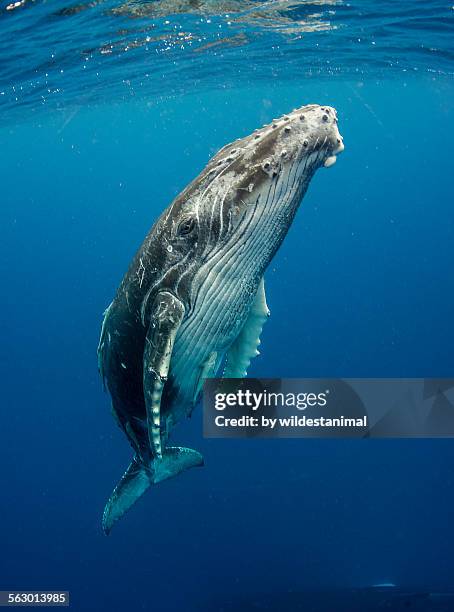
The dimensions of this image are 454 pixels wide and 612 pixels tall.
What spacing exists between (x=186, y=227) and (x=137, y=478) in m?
4.29

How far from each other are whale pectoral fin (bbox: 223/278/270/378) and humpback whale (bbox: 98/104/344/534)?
0.01m

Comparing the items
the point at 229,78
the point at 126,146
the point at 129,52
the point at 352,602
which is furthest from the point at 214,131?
the point at 352,602

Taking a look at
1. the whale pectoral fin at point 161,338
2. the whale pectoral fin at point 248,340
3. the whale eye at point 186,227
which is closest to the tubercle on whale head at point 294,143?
the whale eye at point 186,227

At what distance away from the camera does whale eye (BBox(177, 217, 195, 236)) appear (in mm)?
4695

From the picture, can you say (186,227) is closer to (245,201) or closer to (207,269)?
(207,269)

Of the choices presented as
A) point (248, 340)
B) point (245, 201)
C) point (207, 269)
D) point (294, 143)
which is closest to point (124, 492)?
point (248, 340)

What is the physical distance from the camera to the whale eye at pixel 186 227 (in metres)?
4.70

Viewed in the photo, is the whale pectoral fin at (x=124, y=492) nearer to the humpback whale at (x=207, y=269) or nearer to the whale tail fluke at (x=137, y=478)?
the whale tail fluke at (x=137, y=478)

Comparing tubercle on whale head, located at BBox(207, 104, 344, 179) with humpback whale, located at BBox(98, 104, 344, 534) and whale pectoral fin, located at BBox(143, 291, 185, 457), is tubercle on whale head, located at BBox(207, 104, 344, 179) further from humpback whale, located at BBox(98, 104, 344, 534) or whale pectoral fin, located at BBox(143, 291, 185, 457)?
whale pectoral fin, located at BBox(143, 291, 185, 457)

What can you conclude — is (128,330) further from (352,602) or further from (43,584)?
(43,584)

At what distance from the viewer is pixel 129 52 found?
769 inches

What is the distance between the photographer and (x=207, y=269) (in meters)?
4.84

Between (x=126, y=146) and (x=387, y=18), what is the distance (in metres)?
80.6

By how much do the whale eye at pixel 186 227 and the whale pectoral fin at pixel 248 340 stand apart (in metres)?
1.44
